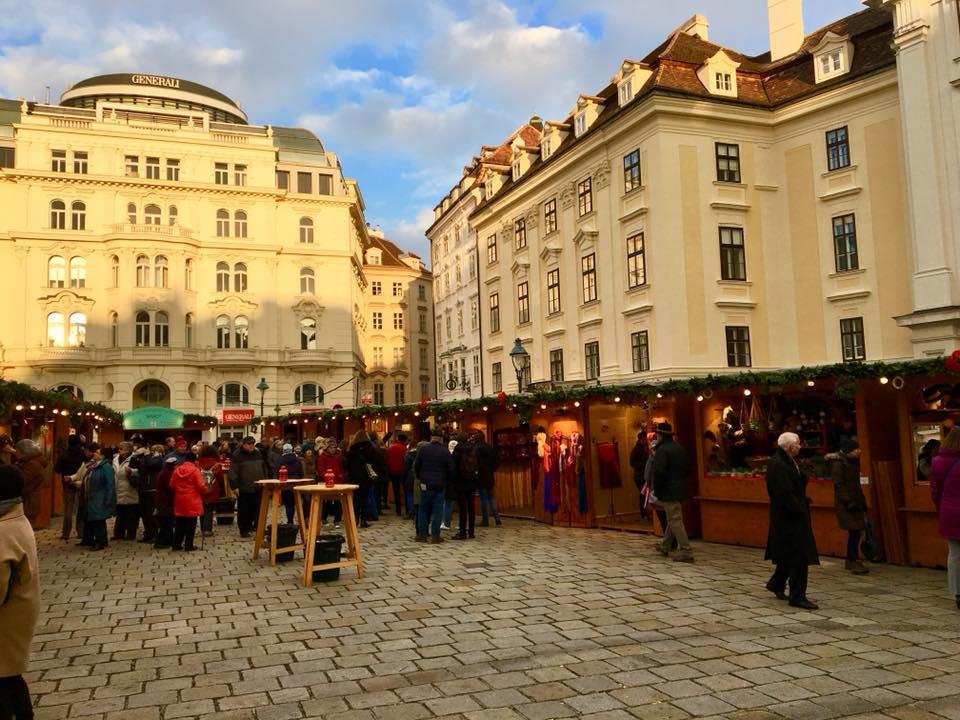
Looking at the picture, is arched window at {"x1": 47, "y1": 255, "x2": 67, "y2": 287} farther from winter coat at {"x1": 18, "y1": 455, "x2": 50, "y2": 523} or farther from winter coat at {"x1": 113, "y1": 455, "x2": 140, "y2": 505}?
winter coat at {"x1": 18, "y1": 455, "x2": 50, "y2": 523}

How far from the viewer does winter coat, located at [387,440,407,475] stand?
60.4ft

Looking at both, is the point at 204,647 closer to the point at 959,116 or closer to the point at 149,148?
the point at 959,116

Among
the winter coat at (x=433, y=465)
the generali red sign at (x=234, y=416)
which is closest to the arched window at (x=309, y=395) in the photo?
the generali red sign at (x=234, y=416)

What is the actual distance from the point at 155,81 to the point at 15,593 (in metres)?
55.6

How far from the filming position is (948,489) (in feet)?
25.5

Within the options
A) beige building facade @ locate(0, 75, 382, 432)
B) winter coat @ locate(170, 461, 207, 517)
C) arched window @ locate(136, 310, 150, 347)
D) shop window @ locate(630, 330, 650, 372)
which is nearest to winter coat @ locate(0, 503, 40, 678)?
winter coat @ locate(170, 461, 207, 517)

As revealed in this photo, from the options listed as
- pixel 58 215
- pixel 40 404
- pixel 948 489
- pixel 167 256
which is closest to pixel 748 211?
pixel 948 489

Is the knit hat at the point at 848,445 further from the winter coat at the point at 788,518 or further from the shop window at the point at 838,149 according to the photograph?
the shop window at the point at 838,149

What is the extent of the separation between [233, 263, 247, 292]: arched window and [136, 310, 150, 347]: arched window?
568cm

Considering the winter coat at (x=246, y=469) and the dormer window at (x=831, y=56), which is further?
the dormer window at (x=831, y=56)

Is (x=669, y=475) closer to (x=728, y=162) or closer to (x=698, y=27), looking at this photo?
(x=728, y=162)

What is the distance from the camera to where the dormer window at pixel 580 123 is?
30797 mm

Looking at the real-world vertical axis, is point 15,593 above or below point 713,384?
below

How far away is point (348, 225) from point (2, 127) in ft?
69.2
